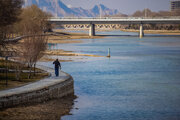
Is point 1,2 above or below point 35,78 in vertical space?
above

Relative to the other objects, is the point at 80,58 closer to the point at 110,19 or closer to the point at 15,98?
the point at 15,98

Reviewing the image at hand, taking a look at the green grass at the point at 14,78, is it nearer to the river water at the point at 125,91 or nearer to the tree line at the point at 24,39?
the tree line at the point at 24,39

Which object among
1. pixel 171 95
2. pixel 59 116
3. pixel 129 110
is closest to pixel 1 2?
pixel 59 116

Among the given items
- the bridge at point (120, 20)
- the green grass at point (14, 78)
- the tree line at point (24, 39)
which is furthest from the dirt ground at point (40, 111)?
the bridge at point (120, 20)

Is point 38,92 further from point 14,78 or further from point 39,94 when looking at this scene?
point 14,78

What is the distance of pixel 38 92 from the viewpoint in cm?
3188

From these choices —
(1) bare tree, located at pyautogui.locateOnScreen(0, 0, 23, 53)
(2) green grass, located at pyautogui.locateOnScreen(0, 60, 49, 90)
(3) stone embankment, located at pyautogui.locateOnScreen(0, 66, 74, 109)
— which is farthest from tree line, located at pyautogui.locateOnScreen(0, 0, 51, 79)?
(3) stone embankment, located at pyautogui.locateOnScreen(0, 66, 74, 109)

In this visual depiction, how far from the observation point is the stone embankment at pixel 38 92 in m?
29.4

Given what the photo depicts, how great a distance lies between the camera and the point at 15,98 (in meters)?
29.6

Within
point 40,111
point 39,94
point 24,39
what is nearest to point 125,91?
point 24,39

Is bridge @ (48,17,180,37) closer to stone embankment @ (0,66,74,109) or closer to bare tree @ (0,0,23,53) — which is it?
stone embankment @ (0,66,74,109)

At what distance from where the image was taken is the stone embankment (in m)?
29.4

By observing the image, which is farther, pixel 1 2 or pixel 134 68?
pixel 134 68

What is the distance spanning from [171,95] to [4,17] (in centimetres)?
1686
